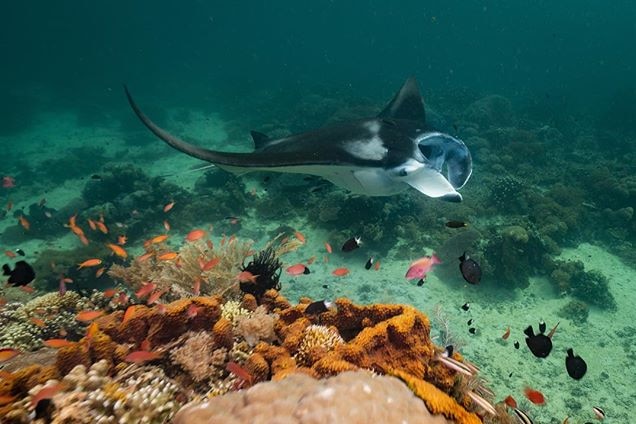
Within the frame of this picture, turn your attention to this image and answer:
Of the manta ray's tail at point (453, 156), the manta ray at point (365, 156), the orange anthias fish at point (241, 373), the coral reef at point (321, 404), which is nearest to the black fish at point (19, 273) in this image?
the manta ray at point (365, 156)

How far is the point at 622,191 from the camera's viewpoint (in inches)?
478

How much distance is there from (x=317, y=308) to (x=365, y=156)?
6.05ft

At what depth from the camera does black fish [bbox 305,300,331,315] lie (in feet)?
12.3

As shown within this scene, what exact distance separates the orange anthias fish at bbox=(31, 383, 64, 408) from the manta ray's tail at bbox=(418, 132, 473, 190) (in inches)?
177

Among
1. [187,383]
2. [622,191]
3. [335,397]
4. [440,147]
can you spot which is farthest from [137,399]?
[622,191]

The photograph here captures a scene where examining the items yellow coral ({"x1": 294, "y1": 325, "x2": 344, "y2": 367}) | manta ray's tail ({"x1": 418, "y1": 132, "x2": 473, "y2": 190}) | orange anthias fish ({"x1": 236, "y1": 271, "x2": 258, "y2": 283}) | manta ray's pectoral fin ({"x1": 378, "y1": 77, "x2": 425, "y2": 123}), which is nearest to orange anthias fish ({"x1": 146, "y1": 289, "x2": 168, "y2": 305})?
orange anthias fish ({"x1": 236, "y1": 271, "x2": 258, "y2": 283})

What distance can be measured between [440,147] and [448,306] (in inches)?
155

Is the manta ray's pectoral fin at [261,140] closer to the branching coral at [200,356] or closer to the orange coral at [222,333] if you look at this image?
the orange coral at [222,333]

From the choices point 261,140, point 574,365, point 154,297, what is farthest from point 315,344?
point 261,140

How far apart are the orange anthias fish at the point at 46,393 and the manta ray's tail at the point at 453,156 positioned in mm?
4498

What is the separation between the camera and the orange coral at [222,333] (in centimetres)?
346

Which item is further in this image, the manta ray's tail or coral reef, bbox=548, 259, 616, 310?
coral reef, bbox=548, 259, 616, 310

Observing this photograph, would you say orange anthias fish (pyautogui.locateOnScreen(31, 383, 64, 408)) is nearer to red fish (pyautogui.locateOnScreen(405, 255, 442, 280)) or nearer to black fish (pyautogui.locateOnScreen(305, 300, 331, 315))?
black fish (pyautogui.locateOnScreen(305, 300, 331, 315))

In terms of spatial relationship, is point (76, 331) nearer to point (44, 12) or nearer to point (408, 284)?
point (408, 284)
